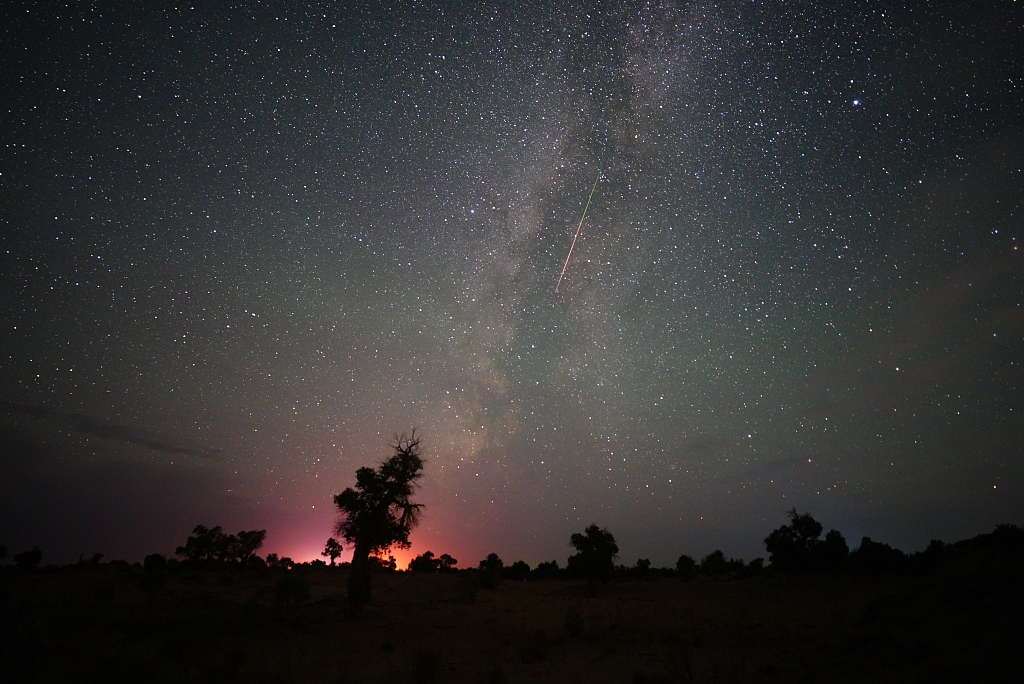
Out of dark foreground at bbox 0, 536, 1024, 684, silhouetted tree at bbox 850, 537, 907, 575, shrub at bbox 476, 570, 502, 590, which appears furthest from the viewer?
shrub at bbox 476, 570, 502, 590

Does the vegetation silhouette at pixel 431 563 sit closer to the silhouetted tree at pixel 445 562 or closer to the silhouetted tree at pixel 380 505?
the silhouetted tree at pixel 445 562

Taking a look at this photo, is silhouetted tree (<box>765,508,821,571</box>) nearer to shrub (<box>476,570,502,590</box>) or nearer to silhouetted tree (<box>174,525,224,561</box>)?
shrub (<box>476,570,502,590</box>)

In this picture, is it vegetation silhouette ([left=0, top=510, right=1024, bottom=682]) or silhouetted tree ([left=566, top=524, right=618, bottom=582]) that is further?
silhouetted tree ([left=566, top=524, right=618, bottom=582])

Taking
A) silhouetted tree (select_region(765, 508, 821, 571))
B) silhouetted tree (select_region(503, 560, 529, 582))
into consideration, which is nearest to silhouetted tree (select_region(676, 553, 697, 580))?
silhouetted tree (select_region(765, 508, 821, 571))

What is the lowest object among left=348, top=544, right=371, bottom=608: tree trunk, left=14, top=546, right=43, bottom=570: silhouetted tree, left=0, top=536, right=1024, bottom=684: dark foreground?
left=0, top=536, right=1024, bottom=684: dark foreground

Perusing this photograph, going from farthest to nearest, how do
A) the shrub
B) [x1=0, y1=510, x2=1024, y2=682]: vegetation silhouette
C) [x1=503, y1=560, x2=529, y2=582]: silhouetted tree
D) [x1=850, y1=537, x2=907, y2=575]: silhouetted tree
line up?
[x1=503, y1=560, x2=529, y2=582]: silhouetted tree → the shrub → [x1=850, y1=537, x2=907, y2=575]: silhouetted tree → [x1=0, y1=510, x2=1024, y2=682]: vegetation silhouette

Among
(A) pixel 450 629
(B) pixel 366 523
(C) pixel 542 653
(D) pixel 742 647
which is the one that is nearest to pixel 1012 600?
(D) pixel 742 647

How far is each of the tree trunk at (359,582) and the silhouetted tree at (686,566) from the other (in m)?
24.4

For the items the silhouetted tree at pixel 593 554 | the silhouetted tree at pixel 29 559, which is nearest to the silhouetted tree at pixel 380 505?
the silhouetted tree at pixel 593 554

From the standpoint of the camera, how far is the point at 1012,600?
272 inches

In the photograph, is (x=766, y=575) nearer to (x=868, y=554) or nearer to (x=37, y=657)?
Result: (x=868, y=554)

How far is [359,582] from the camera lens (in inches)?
806

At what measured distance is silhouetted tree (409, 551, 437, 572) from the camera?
5084cm

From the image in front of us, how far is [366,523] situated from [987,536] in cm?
2247
